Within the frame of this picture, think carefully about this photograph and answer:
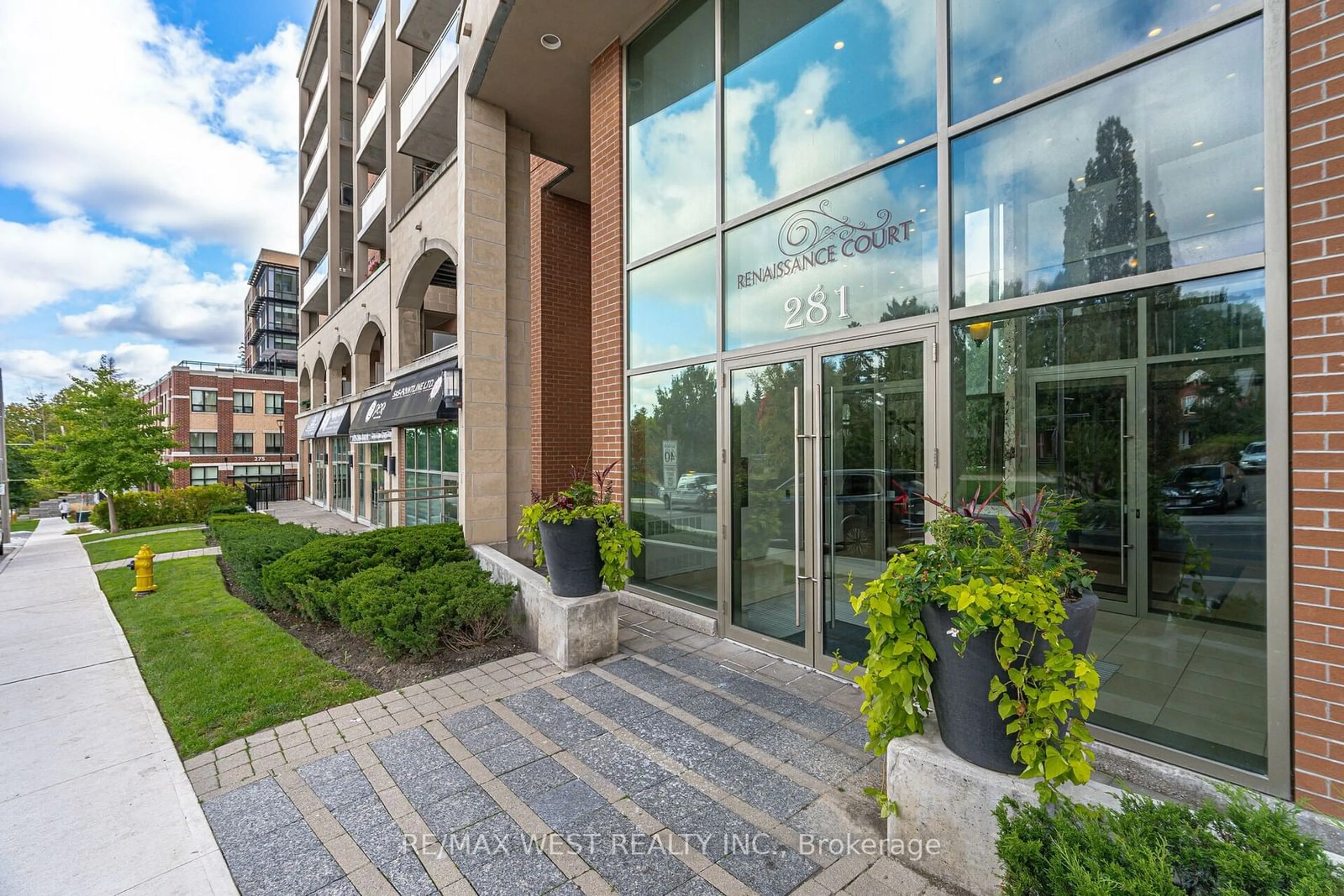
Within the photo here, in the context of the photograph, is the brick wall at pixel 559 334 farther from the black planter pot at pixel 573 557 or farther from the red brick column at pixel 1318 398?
the red brick column at pixel 1318 398

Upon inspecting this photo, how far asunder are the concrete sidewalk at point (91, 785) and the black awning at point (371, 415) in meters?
6.48

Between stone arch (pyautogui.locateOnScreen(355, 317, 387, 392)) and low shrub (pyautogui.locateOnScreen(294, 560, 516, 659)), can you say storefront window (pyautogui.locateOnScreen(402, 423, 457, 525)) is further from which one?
low shrub (pyautogui.locateOnScreen(294, 560, 516, 659))

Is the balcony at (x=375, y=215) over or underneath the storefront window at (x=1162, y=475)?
over

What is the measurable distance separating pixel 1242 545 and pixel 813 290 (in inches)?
124

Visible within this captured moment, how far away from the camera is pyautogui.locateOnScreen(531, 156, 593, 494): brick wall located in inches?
394

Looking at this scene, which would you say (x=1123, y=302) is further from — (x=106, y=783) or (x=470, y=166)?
(x=470, y=166)

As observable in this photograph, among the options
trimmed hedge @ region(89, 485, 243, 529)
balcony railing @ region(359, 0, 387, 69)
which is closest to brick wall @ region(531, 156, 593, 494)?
balcony railing @ region(359, 0, 387, 69)

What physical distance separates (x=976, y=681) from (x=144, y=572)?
34.6 feet

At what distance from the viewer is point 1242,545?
277 centimetres

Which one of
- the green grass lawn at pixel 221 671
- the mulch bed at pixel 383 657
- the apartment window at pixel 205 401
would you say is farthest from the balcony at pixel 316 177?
the apartment window at pixel 205 401

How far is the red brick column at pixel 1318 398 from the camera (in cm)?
247

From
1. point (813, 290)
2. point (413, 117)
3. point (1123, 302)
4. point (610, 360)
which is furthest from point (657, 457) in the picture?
point (413, 117)

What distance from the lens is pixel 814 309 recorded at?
4711mm

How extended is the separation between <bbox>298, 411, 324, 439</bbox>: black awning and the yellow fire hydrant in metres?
13.1
